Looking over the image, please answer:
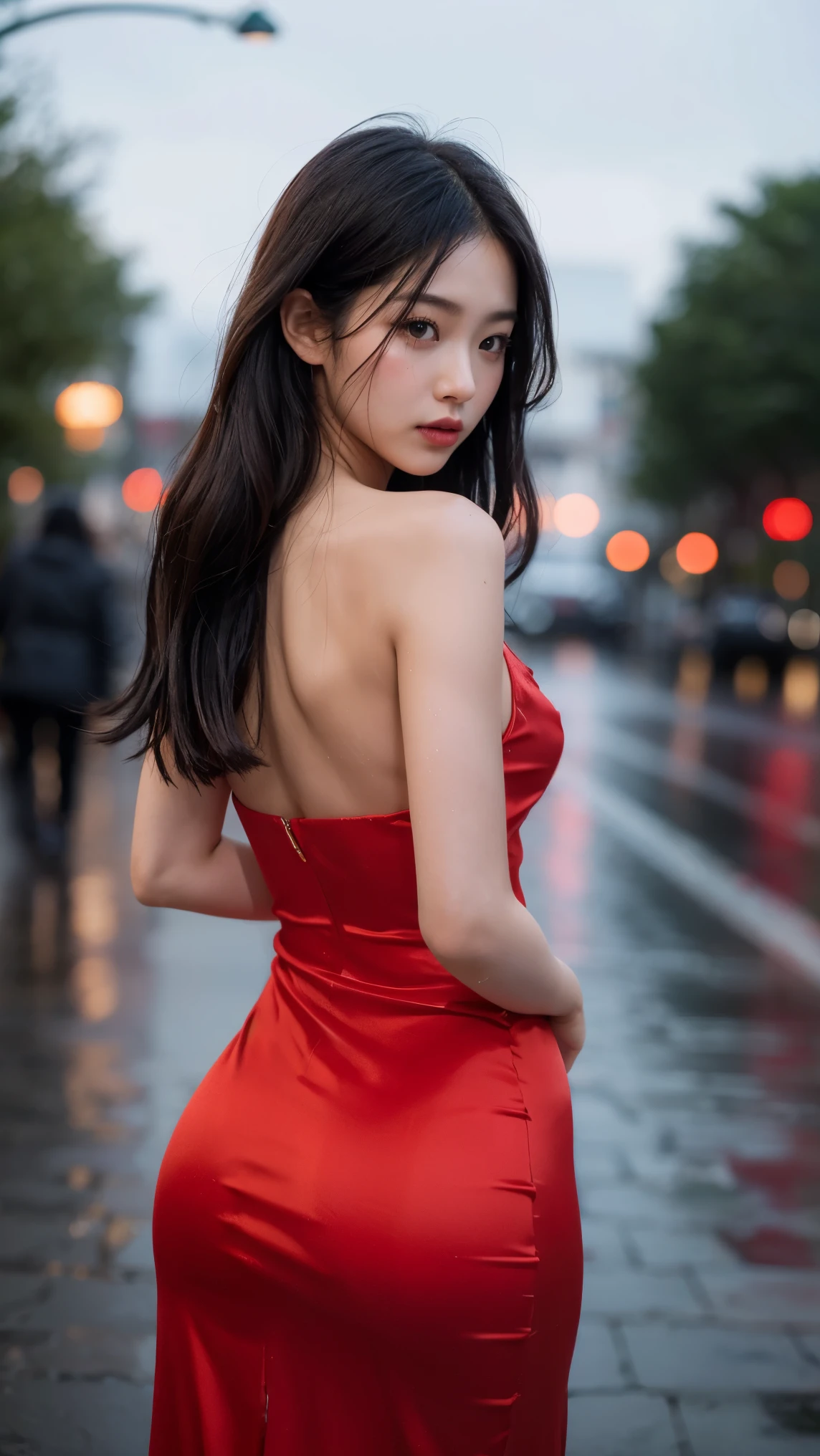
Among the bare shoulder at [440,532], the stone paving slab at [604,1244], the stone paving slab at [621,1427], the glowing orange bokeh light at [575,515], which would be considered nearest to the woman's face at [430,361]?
the bare shoulder at [440,532]

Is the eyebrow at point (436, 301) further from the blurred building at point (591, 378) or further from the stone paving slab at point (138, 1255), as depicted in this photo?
the blurred building at point (591, 378)

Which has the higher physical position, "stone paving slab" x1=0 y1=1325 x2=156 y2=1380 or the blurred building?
the blurred building

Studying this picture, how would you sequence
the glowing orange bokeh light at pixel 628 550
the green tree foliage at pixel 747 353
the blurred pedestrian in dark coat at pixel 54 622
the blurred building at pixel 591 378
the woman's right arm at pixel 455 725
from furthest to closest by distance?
the blurred building at pixel 591 378
the glowing orange bokeh light at pixel 628 550
the green tree foliage at pixel 747 353
the blurred pedestrian in dark coat at pixel 54 622
the woman's right arm at pixel 455 725

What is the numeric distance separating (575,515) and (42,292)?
146ft

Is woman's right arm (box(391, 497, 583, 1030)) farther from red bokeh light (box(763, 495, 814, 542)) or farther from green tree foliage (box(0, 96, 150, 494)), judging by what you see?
red bokeh light (box(763, 495, 814, 542))

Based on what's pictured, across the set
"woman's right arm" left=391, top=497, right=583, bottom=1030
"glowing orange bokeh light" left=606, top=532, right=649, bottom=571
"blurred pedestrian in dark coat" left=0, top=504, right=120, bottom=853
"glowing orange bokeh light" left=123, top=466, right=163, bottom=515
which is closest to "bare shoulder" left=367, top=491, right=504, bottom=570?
"woman's right arm" left=391, top=497, right=583, bottom=1030

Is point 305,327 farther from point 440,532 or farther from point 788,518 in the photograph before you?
point 788,518

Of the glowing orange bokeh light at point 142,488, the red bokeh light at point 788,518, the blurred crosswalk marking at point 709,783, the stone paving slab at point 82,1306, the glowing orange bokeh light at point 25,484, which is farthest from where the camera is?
the glowing orange bokeh light at point 142,488

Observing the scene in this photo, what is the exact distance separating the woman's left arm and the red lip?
1.48 ft

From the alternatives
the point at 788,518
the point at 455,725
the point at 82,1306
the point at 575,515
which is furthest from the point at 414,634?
the point at 575,515

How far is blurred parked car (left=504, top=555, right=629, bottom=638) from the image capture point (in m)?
41.2

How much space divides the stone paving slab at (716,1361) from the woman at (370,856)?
166 cm

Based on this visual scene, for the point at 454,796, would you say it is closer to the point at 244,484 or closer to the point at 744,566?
the point at 244,484

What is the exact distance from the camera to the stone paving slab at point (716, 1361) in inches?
125
